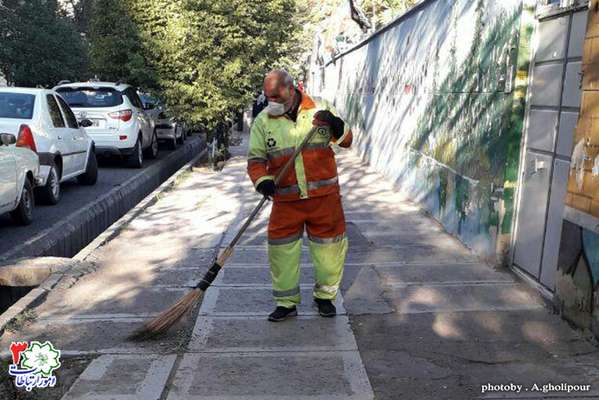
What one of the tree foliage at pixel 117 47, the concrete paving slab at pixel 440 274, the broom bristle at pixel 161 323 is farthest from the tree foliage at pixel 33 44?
the broom bristle at pixel 161 323

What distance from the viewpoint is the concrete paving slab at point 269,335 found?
4070 mm

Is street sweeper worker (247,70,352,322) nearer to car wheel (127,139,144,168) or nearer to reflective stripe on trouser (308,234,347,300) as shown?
reflective stripe on trouser (308,234,347,300)

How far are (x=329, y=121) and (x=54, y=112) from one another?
21.3 ft

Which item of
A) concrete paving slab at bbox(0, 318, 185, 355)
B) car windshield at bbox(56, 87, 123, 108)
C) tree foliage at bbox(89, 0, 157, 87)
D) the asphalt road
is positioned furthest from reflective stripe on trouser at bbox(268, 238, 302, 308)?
car windshield at bbox(56, 87, 123, 108)

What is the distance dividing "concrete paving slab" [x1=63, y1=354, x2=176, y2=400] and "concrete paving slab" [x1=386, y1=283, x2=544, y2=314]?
1864 mm

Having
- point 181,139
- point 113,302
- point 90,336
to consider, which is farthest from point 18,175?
point 181,139

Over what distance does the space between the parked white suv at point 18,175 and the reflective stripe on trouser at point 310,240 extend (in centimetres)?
401

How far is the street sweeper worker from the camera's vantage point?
4332 mm

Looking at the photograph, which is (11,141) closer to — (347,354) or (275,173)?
(275,173)

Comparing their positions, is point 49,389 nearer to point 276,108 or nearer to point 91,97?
point 276,108

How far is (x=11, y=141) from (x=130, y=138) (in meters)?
5.54

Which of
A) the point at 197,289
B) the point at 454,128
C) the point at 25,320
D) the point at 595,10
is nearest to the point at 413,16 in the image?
the point at 454,128

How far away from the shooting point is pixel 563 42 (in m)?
4.62

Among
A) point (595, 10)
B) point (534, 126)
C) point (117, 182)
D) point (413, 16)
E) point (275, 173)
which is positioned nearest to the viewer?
point (595, 10)
